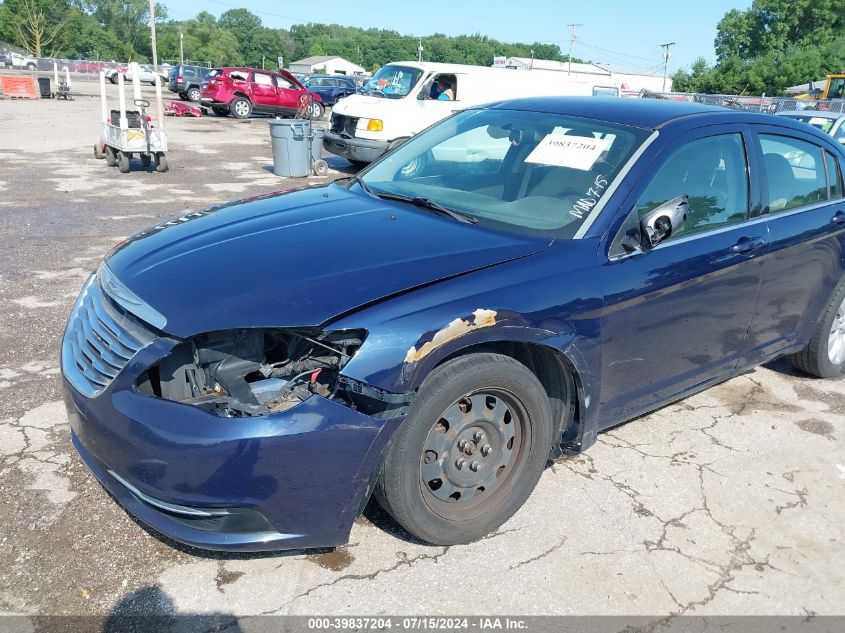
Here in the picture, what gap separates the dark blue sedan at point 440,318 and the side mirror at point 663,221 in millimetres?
11

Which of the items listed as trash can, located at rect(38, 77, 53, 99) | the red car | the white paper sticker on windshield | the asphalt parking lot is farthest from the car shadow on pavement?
trash can, located at rect(38, 77, 53, 99)

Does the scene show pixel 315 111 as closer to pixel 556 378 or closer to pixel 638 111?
pixel 638 111

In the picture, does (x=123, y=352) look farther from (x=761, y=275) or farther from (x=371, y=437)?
(x=761, y=275)

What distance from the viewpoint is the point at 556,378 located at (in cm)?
306

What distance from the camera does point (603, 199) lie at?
3.17 m

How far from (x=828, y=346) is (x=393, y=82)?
10509mm

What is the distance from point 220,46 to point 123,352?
125m

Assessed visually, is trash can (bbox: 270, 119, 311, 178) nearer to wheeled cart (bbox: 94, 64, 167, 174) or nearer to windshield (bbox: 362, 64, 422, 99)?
windshield (bbox: 362, 64, 422, 99)

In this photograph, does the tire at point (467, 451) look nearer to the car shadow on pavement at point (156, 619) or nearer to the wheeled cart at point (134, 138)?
the car shadow on pavement at point (156, 619)

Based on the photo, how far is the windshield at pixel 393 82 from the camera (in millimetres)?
13195

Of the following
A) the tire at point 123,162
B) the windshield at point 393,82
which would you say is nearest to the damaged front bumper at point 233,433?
the tire at point 123,162

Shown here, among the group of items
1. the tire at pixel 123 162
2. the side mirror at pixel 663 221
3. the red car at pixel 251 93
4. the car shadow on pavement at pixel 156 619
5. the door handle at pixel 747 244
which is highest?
the red car at pixel 251 93

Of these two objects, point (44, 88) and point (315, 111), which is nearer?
point (315, 111)

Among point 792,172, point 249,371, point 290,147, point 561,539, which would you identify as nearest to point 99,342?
point 249,371
